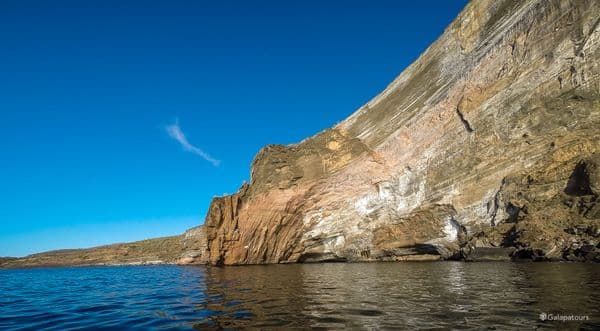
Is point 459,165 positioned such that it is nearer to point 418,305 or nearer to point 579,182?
point 579,182

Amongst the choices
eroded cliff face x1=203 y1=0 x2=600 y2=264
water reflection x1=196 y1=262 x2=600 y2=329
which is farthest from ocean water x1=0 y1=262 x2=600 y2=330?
eroded cliff face x1=203 y1=0 x2=600 y2=264

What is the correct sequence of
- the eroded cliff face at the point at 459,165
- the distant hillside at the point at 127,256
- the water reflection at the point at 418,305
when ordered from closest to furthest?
the water reflection at the point at 418,305, the eroded cliff face at the point at 459,165, the distant hillside at the point at 127,256

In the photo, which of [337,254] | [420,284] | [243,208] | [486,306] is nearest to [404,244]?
[337,254]

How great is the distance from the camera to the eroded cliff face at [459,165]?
30250 mm

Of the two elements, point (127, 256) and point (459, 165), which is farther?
point (127, 256)

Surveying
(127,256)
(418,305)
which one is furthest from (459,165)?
(127,256)

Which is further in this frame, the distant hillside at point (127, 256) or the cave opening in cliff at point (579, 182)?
the distant hillside at point (127, 256)

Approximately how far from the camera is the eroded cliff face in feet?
99.2

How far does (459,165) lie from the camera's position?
124 ft

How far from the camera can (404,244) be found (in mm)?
39281

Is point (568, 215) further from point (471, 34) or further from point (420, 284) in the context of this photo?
point (471, 34)

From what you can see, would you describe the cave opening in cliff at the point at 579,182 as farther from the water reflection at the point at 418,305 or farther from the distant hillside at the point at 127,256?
the distant hillside at the point at 127,256

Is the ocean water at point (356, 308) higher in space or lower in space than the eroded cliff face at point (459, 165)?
lower

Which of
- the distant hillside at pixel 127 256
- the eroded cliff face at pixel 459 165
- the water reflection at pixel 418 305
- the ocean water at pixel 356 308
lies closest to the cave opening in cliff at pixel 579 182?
the eroded cliff face at pixel 459 165
